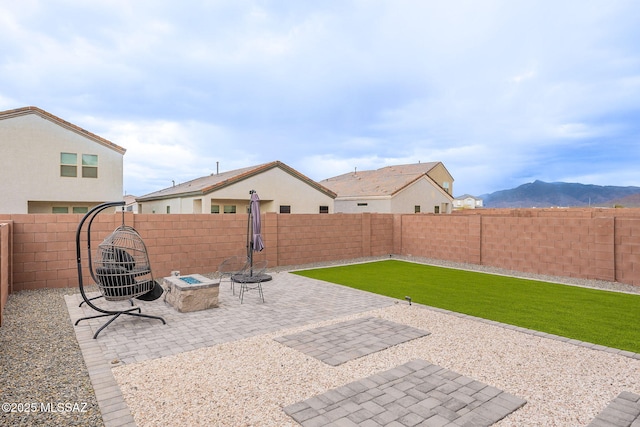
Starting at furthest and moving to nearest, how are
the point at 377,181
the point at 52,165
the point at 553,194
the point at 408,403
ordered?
the point at 553,194 → the point at 377,181 → the point at 52,165 → the point at 408,403

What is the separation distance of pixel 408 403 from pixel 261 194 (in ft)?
58.9

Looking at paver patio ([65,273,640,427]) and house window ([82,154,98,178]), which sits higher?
house window ([82,154,98,178])

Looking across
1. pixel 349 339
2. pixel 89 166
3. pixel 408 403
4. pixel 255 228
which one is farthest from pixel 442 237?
pixel 89 166

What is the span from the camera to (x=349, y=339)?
5289 mm

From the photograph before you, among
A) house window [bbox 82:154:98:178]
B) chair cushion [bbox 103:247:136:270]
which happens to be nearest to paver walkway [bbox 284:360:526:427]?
chair cushion [bbox 103:247:136:270]

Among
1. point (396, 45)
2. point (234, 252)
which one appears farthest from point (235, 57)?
point (234, 252)

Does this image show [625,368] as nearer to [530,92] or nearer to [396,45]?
[396,45]

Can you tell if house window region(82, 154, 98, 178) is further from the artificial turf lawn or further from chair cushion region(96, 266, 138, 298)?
chair cushion region(96, 266, 138, 298)

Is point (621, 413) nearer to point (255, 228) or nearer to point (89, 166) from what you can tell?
point (255, 228)

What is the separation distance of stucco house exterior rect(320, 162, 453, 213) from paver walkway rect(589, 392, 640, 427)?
22.3 metres

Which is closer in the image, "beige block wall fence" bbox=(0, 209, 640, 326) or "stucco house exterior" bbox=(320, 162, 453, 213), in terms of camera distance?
"beige block wall fence" bbox=(0, 209, 640, 326)

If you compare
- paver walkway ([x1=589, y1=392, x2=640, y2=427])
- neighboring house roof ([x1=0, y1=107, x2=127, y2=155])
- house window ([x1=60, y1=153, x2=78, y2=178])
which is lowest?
paver walkway ([x1=589, y1=392, x2=640, y2=427])

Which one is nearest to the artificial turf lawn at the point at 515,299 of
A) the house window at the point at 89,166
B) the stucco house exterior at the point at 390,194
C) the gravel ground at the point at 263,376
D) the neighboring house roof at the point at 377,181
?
the gravel ground at the point at 263,376

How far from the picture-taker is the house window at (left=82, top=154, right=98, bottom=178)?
17.6 metres
